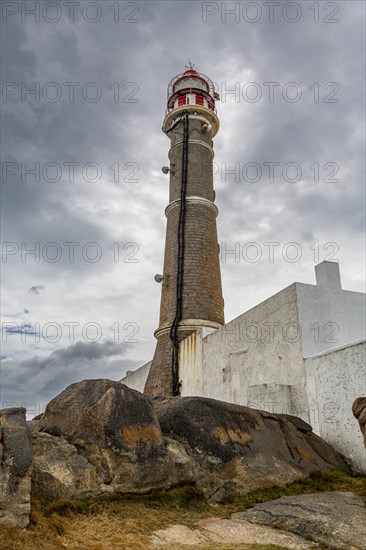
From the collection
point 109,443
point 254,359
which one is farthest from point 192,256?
point 109,443

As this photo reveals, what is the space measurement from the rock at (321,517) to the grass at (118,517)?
17.0 inches

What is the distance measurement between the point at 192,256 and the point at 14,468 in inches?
556

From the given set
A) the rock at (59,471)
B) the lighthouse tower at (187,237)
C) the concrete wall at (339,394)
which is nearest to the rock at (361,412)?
the concrete wall at (339,394)

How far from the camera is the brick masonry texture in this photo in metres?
17.6

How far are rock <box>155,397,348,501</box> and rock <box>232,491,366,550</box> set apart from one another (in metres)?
0.75

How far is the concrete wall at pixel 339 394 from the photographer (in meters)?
8.71

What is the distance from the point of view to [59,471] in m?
5.50

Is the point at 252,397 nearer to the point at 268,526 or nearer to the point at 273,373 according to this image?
the point at 273,373

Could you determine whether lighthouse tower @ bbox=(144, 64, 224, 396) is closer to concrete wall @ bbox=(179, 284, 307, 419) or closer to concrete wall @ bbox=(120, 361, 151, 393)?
concrete wall @ bbox=(179, 284, 307, 419)

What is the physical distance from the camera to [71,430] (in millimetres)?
6109

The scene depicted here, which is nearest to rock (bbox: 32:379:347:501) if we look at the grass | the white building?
the grass

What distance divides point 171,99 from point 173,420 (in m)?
18.4

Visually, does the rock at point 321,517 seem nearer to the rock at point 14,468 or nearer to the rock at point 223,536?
the rock at point 223,536

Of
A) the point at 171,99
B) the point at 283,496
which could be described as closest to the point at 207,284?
the point at 171,99
